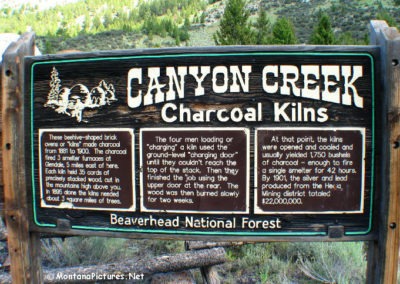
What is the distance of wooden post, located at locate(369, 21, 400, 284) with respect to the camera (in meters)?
1.99

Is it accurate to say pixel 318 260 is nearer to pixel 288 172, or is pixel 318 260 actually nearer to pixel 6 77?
pixel 288 172

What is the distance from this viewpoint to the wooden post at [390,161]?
199 centimetres

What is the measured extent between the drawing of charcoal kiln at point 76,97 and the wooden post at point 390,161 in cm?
160

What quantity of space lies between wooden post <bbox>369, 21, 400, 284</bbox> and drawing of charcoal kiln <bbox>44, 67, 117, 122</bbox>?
1604mm

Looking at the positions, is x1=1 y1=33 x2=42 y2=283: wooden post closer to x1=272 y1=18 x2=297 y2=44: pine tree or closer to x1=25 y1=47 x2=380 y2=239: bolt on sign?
x1=25 y1=47 x2=380 y2=239: bolt on sign

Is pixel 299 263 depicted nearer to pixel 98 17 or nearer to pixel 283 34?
pixel 283 34

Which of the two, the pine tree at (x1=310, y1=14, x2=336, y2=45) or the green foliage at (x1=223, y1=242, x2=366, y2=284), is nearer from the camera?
the green foliage at (x1=223, y1=242, x2=366, y2=284)

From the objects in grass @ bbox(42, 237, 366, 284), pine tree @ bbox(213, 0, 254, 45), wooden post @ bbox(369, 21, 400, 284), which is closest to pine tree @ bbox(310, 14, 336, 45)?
pine tree @ bbox(213, 0, 254, 45)

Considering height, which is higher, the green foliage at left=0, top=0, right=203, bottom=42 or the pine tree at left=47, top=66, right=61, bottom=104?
the green foliage at left=0, top=0, right=203, bottom=42

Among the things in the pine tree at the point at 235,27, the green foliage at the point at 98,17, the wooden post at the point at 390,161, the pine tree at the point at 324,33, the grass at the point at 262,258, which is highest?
the green foliage at the point at 98,17

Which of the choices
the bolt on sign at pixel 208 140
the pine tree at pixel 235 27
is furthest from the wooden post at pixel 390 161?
the pine tree at pixel 235 27

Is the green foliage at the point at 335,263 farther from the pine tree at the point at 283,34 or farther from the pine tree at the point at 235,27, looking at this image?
the pine tree at the point at 235,27

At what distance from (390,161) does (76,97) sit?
6.26 feet

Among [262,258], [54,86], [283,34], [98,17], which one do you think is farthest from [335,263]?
[98,17]
